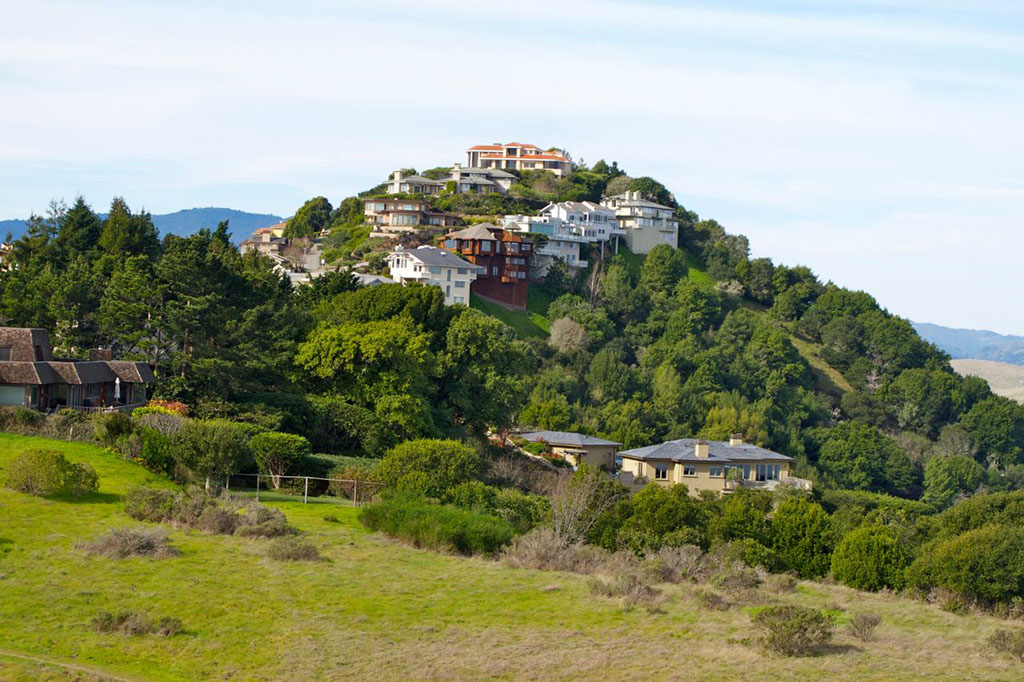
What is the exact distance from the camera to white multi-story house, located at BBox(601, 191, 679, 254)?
141 m

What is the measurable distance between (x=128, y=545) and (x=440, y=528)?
8443mm

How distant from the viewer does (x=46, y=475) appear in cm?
3359

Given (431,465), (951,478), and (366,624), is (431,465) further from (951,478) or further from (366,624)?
(951,478)

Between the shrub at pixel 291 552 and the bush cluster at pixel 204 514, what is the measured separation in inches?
68.2

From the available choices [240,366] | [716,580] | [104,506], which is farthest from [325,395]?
[716,580]

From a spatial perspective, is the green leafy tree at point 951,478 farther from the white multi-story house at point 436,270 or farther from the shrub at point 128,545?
the shrub at point 128,545

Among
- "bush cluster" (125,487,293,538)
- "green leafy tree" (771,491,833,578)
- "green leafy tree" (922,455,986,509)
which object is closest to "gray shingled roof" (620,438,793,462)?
"green leafy tree" (771,491,833,578)

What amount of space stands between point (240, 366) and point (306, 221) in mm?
87682

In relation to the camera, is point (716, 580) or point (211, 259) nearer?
point (716, 580)

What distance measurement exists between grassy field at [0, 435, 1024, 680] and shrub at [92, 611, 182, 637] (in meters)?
0.22

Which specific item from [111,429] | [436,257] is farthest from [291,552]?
[436,257]

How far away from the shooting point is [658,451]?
240 ft

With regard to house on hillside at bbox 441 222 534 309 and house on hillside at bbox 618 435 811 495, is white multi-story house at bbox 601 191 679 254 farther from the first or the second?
house on hillside at bbox 618 435 811 495

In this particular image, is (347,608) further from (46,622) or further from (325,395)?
(325,395)
